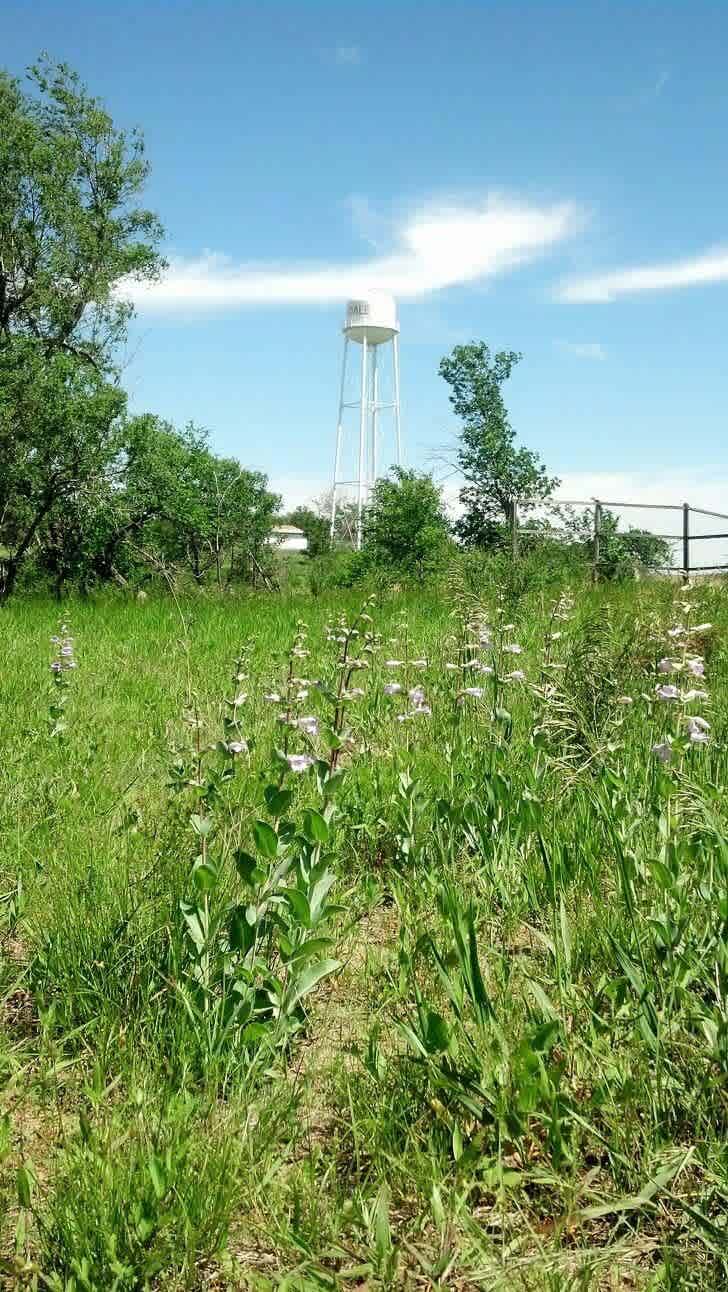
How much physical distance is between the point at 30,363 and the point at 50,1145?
2052 centimetres

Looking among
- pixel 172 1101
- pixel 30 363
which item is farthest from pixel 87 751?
pixel 30 363

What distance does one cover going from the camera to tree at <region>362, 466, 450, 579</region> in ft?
100

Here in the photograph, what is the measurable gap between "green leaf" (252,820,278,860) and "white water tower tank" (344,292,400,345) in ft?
138

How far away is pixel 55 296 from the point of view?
24.4 meters

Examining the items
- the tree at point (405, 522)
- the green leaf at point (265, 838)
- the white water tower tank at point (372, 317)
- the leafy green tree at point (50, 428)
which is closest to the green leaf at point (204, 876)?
the green leaf at point (265, 838)

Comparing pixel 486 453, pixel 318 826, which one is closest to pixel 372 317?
pixel 486 453

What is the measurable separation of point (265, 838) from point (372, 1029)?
0.48 metres

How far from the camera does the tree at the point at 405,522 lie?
30531 millimetres

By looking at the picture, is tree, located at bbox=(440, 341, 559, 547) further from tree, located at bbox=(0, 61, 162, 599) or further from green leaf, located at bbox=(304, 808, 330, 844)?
green leaf, located at bbox=(304, 808, 330, 844)

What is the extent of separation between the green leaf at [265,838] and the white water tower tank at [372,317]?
42007 millimetres

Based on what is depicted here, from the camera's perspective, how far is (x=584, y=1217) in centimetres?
167

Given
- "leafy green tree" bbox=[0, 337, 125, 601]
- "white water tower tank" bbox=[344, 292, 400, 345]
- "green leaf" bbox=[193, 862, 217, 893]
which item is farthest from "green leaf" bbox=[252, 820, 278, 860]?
"white water tower tank" bbox=[344, 292, 400, 345]

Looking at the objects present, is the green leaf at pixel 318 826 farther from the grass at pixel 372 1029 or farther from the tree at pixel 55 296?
the tree at pixel 55 296

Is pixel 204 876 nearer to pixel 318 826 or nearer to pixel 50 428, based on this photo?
pixel 318 826
